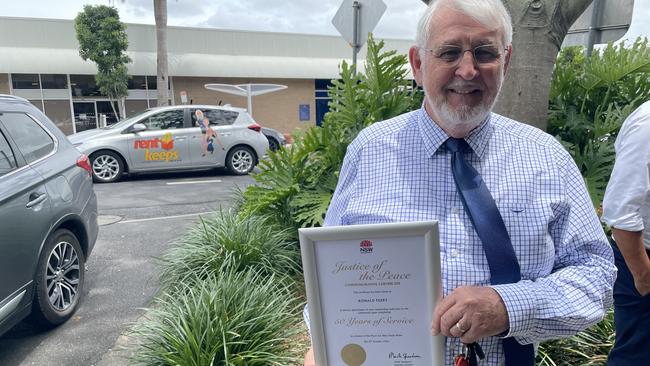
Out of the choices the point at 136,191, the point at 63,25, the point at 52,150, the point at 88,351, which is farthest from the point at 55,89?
the point at 88,351

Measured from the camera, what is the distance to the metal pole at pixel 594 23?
5051mm

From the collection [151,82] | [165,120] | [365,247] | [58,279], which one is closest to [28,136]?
[58,279]

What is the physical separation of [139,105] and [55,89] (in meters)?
3.48

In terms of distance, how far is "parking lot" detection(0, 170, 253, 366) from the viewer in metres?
3.57

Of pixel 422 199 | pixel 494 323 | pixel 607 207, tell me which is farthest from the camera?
pixel 607 207

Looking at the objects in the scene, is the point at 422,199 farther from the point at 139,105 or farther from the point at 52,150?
the point at 139,105

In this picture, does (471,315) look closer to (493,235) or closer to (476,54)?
(493,235)

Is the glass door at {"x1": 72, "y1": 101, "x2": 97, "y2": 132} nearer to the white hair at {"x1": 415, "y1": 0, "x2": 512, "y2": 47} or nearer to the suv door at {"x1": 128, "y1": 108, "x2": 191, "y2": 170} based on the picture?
the suv door at {"x1": 128, "y1": 108, "x2": 191, "y2": 170}

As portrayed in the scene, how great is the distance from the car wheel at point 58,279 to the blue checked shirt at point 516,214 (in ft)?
9.93

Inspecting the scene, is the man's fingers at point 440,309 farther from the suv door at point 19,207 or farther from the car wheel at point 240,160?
the car wheel at point 240,160

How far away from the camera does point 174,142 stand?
444 inches

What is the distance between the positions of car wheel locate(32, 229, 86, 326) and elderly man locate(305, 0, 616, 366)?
2928mm

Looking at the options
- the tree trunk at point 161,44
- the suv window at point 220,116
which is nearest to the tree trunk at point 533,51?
the suv window at point 220,116

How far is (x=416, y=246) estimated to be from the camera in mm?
1282
